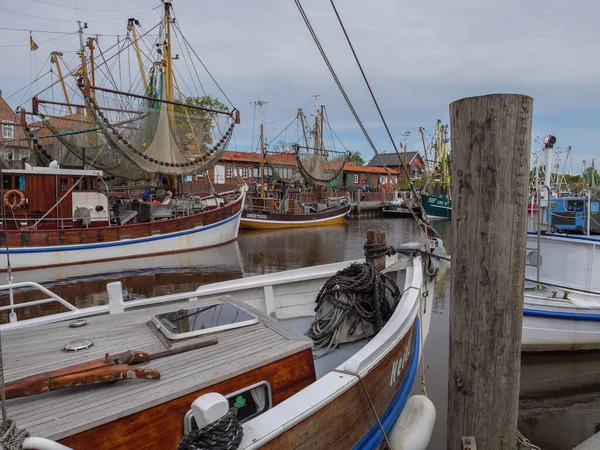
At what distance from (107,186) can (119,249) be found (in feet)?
11.7

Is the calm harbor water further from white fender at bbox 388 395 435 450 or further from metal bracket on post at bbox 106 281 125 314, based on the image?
metal bracket on post at bbox 106 281 125 314

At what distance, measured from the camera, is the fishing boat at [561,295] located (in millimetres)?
7312

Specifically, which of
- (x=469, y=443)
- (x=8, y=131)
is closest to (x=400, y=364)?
(x=469, y=443)

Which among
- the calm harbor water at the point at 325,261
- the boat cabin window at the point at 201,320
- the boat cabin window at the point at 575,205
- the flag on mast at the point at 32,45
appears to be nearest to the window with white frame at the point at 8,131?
the flag on mast at the point at 32,45

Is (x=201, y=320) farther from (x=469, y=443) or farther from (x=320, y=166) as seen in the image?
(x=320, y=166)

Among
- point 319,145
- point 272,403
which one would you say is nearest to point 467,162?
point 272,403

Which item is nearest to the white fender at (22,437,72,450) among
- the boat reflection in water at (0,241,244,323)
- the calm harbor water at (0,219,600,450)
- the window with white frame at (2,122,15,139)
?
the calm harbor water at (0,219,600,450)

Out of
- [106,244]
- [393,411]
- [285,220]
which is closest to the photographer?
[393,411]

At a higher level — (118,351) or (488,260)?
(488,260)

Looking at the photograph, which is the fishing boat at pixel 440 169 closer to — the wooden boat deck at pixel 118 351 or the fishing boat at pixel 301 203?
the fishing boat at pixel 301 203

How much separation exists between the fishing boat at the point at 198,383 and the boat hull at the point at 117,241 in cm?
1366

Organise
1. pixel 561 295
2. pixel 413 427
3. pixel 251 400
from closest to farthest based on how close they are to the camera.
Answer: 1. pixel 251 400
2. pixel 413 427
3. pixel 561 295

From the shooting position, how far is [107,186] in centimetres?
1988

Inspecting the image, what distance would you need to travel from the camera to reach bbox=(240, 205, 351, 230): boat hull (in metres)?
32.7
